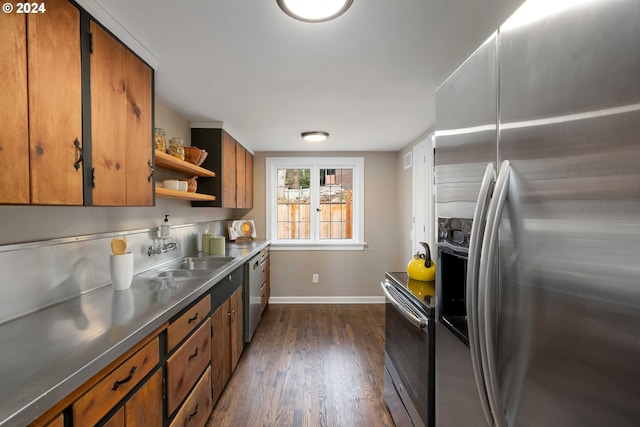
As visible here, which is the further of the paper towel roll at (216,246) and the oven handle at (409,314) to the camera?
the paper towel roll at (216,246)

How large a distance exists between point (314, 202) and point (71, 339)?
3.68 metres

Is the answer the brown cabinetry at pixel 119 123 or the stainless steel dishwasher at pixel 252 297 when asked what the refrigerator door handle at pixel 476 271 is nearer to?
the brown cabinetry at pixel 119 123

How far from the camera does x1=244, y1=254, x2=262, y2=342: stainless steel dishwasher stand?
9.48 ft

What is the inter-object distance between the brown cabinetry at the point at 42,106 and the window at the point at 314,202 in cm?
333

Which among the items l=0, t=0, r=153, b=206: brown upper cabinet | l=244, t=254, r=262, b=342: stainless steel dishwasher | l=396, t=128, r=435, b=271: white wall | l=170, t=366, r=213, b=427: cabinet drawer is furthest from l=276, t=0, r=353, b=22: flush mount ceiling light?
l=396, t=128, r=435, b=271: white wall

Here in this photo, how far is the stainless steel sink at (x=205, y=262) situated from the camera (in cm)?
262

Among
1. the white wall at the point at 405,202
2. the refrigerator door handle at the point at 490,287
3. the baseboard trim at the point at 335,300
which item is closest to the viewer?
the refrigerator door handle at the point at 490,287

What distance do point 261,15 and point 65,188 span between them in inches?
43.8

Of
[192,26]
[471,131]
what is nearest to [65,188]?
[192,26]

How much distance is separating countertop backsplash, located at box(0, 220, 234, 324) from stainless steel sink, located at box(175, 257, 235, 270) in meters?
0.56

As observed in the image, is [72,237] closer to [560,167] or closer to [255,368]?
[255,368]

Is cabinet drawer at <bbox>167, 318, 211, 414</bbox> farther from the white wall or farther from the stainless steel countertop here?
the white wall

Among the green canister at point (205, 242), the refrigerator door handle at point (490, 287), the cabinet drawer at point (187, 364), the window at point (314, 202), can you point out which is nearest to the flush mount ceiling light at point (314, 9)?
the refrigerator door handle at point (490, 287)

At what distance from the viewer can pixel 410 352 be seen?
157cm
